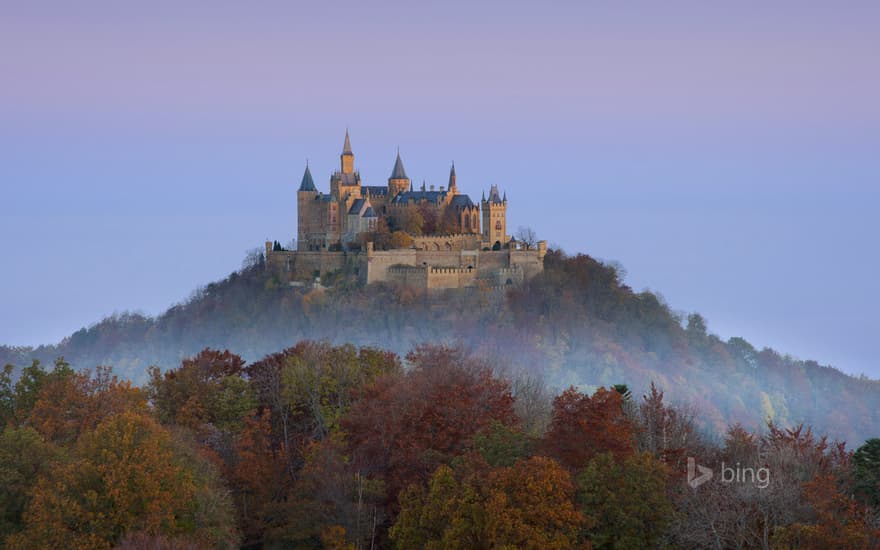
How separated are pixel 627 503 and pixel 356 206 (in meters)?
68.4

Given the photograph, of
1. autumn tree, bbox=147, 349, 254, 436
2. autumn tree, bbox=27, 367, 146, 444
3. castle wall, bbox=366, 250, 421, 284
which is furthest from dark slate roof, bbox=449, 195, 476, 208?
autumn tree, bbox=27, 367, 146, 444

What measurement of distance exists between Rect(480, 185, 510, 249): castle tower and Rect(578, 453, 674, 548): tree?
223 ft

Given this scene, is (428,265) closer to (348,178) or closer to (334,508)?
(348,178)

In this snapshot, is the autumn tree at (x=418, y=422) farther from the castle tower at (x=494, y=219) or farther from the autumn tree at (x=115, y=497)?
the castle tower at (x=494, y=219)

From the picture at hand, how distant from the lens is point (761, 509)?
34.3 metres

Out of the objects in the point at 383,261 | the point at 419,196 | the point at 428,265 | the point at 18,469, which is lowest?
the point at 18,469

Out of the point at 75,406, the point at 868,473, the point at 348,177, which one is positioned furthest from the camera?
the point at 348,177

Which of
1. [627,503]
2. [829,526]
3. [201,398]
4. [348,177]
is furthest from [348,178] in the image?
[829,526]

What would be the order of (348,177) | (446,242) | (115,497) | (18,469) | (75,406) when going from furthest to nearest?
(348,177) → (446,242) → (75,406) → (18,469) → (115,497)

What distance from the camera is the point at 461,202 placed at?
105562 millimetres

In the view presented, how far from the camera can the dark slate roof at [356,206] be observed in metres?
102

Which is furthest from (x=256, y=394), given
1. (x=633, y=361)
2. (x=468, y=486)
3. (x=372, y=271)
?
(x=633, y=361)

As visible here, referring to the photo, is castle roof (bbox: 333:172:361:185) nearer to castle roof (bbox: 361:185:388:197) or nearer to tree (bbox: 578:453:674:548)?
castle roof (bbox: 361:185:388:197)

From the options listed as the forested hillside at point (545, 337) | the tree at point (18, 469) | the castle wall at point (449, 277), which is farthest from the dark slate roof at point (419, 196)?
the tree at point (18, 469)
